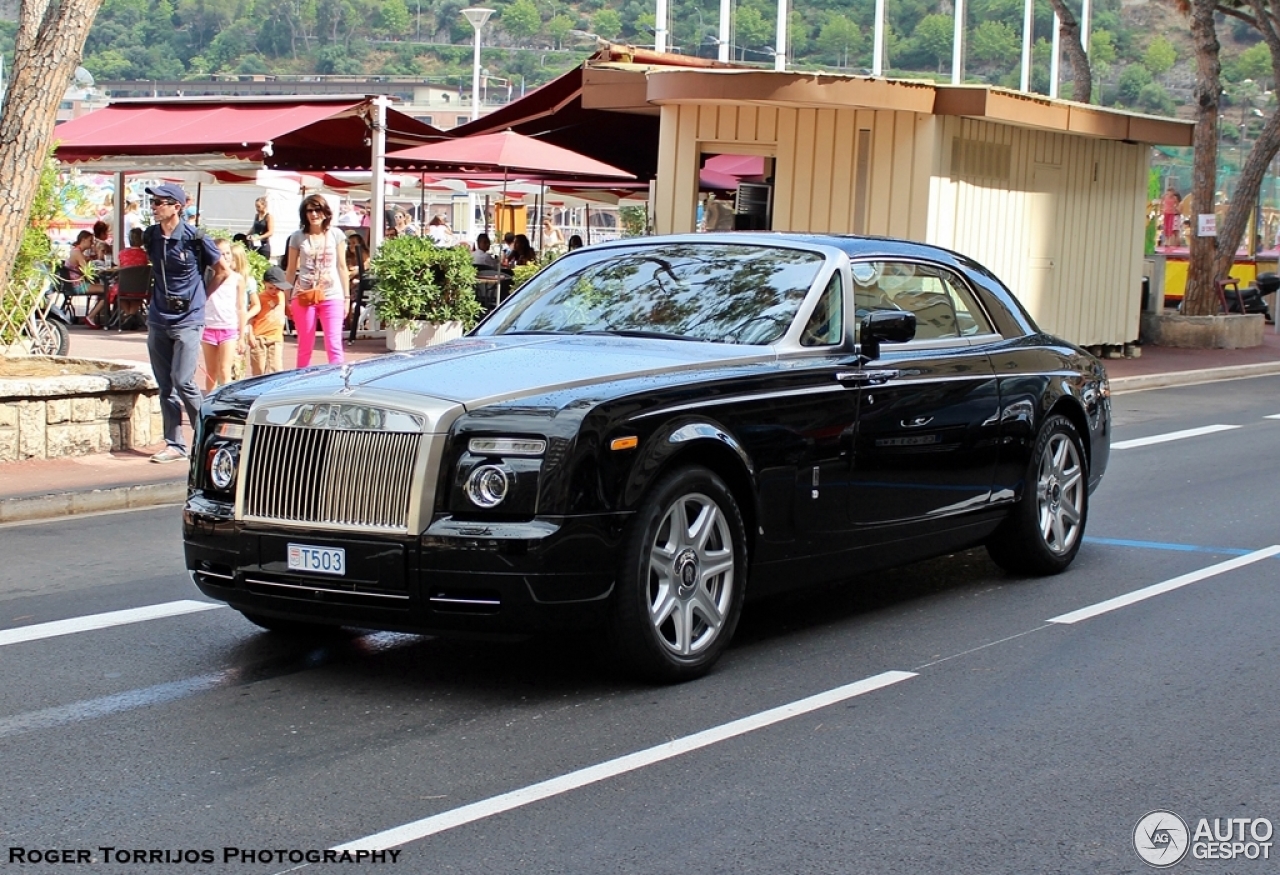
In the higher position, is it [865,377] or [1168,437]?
[865,377]

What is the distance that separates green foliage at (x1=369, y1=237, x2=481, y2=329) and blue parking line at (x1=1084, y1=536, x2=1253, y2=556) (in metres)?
12.2

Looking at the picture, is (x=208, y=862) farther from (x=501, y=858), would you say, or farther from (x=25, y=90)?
(x=25, y=90)

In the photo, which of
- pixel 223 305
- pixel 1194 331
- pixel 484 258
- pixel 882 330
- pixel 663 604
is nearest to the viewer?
pixel 663 604

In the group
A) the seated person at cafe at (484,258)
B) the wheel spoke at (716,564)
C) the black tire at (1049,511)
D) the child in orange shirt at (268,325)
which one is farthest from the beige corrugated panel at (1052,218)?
the wheel spoke at (716,564)

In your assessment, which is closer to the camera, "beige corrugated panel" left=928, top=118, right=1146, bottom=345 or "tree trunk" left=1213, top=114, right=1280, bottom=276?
"beige corrugated panel" left=928, top=118, right=1146, bottom=345

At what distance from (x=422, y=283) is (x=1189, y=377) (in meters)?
10.5

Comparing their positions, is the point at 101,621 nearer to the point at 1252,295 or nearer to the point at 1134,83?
the point at 1252,295

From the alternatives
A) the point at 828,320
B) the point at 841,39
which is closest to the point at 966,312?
the point at 828,320

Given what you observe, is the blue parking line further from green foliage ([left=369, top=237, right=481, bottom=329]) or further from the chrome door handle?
green foliage ([left=369, top=237, right=481, bottom=329])

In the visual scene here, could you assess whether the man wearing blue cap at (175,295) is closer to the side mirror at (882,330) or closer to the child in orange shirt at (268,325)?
the child in orange shirt at (268,325)

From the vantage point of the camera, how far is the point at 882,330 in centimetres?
721

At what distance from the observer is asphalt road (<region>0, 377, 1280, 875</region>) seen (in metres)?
4.71

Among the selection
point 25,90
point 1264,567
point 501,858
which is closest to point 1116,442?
point 1264,567

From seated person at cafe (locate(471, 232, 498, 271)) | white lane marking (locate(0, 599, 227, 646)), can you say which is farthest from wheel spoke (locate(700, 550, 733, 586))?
seated person at cafe (locate(471, 232, 498, 271))
